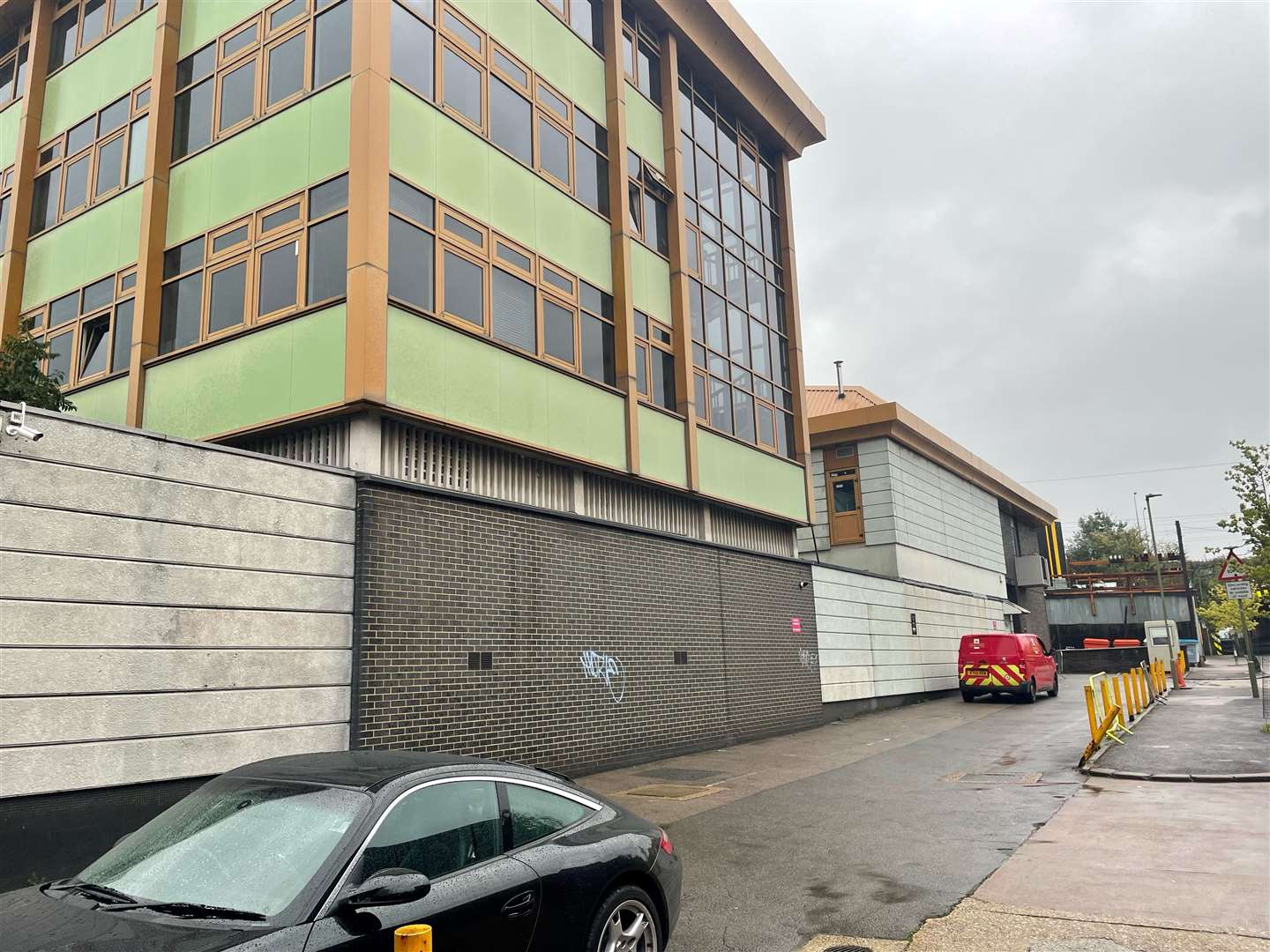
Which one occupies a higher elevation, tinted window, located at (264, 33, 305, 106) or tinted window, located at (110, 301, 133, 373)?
tinted window, located at (264, 33, 305, 106)

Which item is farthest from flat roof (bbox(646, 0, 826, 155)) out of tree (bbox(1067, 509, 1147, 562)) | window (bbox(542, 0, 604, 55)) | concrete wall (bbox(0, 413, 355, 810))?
tree (bbox(1067, 509, 1147, 562))

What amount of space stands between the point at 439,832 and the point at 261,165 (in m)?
11.3

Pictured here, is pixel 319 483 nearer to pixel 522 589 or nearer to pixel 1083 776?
pixel 522 589

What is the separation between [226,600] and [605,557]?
641 cm

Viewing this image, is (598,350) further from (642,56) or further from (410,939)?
(410,939)

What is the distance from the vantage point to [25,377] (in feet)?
39.1

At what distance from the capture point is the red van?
982 inches

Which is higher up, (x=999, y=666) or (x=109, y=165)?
(x=109, y=165)

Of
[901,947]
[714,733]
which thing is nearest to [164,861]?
[901,947]

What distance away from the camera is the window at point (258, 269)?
11.5 meters

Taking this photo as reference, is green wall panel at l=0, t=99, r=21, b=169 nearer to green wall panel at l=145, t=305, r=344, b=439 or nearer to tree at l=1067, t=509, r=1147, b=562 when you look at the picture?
green wall panel at l=145, t=305, r=344, b=439

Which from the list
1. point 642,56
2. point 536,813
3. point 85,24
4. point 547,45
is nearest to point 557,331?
point 547,45

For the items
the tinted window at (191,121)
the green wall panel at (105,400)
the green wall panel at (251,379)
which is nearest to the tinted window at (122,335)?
the green wall panel at (105,400)

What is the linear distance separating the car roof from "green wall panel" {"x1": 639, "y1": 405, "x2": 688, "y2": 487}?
36.6ft
